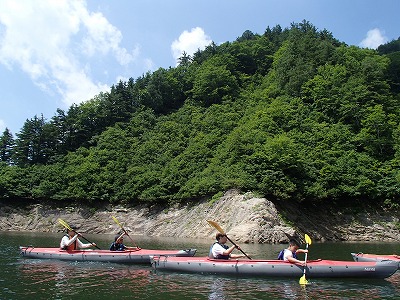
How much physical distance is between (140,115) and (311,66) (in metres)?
36.1

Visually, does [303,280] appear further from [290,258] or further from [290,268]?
[290,258]

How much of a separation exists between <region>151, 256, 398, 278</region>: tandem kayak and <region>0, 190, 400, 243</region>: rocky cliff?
19.1 metres

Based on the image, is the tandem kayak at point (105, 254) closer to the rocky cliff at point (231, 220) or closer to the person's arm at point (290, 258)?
the person's arm at point (290, 258)

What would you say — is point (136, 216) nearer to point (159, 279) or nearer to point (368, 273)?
point (159, 279)

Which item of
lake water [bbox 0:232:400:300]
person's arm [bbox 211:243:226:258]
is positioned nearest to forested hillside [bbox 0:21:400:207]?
person's arm [bbox 211:243:226:258]

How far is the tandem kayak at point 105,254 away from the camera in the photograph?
2370cm

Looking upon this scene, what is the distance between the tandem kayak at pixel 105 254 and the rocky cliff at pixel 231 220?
16396mm

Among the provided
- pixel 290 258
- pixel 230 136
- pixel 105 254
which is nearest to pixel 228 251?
pixel 290 258

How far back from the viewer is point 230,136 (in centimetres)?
6231

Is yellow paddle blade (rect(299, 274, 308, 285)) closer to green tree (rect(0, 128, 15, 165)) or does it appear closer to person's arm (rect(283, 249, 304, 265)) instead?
person's arm (rect(283, 249, 304, 265))

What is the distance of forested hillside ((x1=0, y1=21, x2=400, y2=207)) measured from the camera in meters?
50.4

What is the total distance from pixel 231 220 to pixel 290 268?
24.3 m

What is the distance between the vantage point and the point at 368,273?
18406mm

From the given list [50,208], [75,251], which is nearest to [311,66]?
[50,208]
